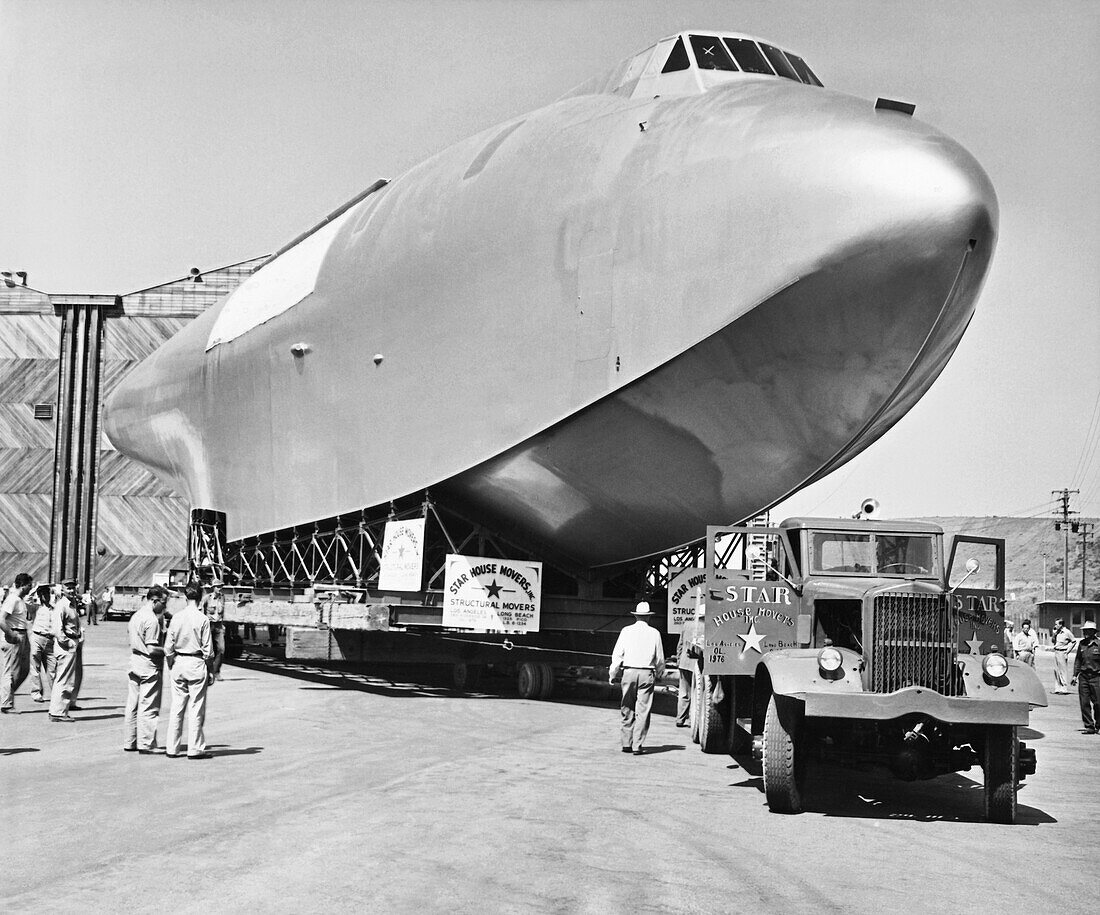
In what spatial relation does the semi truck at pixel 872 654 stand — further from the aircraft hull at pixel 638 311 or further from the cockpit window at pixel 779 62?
the cockpit window at pixel 779 62

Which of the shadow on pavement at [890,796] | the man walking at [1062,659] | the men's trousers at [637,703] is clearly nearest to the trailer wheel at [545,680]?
the men's trousers at [637,703]

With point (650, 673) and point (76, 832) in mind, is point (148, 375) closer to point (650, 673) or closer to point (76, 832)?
point (650, 673)

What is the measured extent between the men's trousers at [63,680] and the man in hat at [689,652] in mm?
7529

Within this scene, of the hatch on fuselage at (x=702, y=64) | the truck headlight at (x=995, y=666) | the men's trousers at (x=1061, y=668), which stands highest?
the hatch on fuselage at (x=702, y=64)

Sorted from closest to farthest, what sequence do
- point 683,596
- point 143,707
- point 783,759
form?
point 783,759
point 143,707
point 683,596

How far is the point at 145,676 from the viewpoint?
12359 millimetres

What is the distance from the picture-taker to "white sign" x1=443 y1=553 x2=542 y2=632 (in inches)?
690

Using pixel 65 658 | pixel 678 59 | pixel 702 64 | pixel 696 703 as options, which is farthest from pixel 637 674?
pixel 678 59

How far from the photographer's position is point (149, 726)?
12328 millimetres

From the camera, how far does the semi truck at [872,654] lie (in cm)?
962

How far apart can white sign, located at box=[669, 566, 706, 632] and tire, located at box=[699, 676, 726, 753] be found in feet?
6.32

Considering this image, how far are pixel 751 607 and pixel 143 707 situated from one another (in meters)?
6.05

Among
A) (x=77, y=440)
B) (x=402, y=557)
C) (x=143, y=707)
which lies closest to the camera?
(x=143, y=707)

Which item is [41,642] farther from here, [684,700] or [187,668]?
[684,700]
